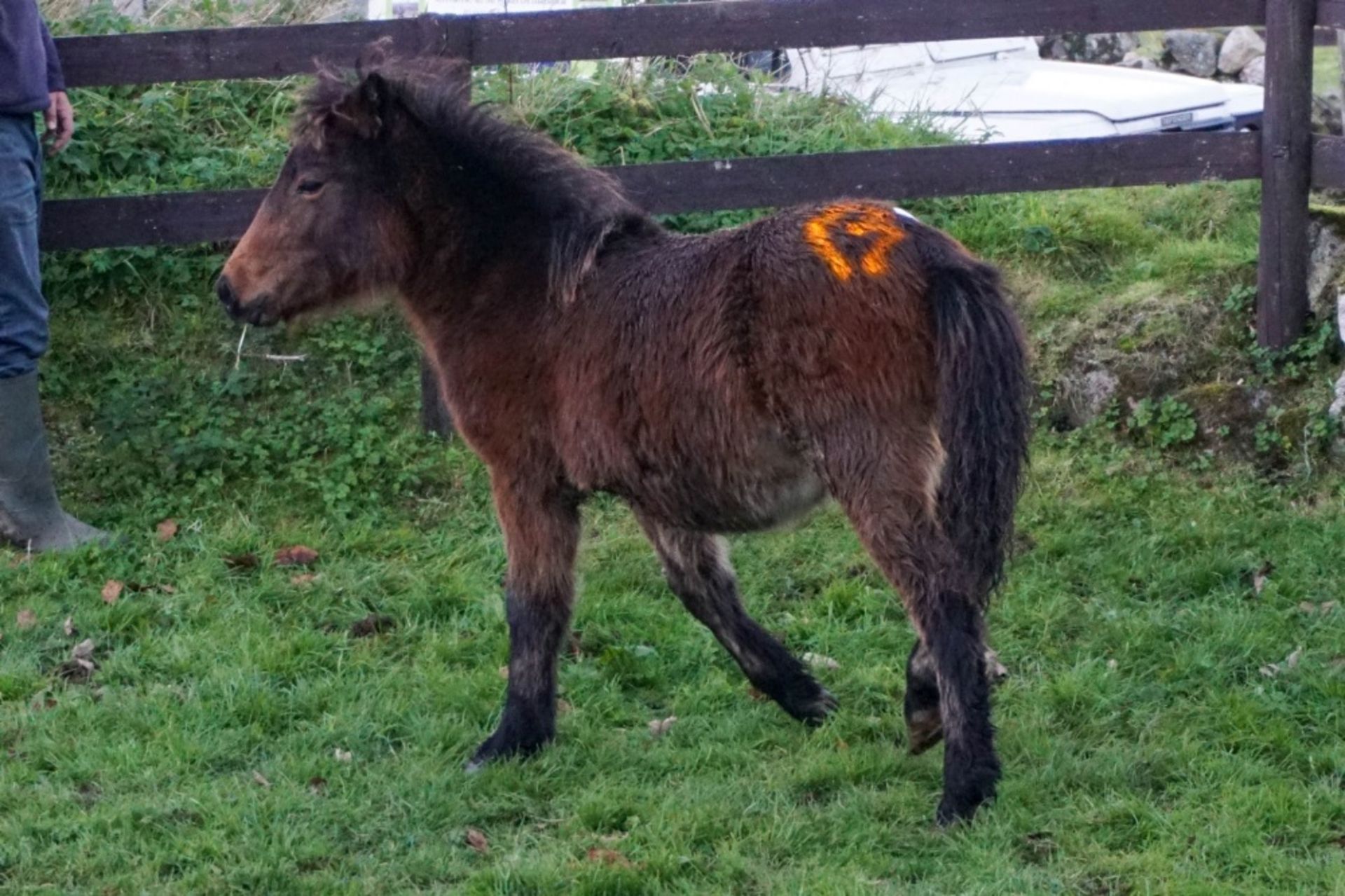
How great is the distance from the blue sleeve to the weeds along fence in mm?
241


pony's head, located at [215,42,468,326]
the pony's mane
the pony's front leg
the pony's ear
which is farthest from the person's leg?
the pony's front leg

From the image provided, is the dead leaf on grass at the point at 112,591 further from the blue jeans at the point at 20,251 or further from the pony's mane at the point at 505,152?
the pony's mane at the point at 505,152

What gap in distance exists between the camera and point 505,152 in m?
5.04

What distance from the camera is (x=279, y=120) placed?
8438mm

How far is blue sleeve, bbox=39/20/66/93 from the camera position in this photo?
654 centimetres

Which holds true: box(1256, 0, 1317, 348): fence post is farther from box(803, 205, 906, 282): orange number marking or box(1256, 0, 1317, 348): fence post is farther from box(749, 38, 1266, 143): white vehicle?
box(803, 205, 906, 282): orange number marking

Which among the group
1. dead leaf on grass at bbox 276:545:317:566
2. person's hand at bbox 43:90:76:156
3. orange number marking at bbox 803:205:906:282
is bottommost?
dead leaf on grass at bbox 276:545:317:566

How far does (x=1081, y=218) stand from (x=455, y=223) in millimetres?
4302

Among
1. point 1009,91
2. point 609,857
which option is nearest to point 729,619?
point 609,857

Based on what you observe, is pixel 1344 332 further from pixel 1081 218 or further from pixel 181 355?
pixel 181 355

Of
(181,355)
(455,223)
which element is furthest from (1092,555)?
(181,355)

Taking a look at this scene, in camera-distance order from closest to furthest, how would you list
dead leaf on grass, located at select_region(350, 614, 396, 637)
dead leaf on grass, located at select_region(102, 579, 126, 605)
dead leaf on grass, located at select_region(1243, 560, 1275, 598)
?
dead leaf on grass, located at select_region(1243, 560, 1275, 598)
dead leaf on grass, located at select_region(350, 614, 396, 637)
dead leaf on grass, located at select_region(102, 579, 126, 605)

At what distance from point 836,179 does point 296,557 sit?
2.87 m

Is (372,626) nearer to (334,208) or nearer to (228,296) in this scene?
(228,296)
